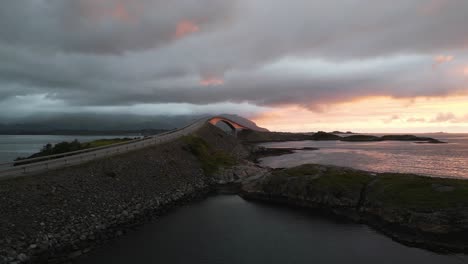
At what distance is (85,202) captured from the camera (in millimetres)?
28656

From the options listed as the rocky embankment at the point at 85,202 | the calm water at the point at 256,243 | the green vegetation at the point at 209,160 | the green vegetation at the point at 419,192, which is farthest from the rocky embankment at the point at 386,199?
the rocky embankment at the point at 85,202

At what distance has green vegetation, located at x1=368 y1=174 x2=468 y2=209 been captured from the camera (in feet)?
92.4

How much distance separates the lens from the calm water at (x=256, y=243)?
2212 cm

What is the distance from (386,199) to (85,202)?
31941mm

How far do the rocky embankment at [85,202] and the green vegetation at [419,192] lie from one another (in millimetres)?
24580

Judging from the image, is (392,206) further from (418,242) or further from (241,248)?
(241,248)

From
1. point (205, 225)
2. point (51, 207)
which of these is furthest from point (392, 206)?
point (51, 207)

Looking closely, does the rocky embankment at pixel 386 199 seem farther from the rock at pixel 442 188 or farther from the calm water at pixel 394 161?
the calm water at pixel 394 161

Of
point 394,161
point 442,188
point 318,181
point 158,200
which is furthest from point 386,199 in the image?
point 394,161

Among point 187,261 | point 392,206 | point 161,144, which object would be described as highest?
point 161,144

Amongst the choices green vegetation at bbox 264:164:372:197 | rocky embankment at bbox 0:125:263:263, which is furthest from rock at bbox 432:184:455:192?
rocky embankment at bbox 0:125:263:263

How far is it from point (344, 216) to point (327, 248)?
9.52 metres

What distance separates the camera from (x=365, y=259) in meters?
22.2

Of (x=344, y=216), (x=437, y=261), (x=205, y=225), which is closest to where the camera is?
(x=437, y=261)
